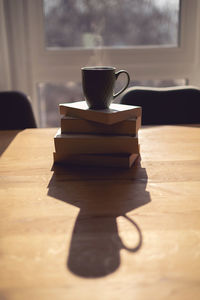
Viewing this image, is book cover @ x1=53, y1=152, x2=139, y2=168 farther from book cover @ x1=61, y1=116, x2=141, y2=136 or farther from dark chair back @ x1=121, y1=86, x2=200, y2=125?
dark chair back @ x1=121, y1=86, x2=200, y2=125

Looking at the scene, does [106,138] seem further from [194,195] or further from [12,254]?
[12,254]

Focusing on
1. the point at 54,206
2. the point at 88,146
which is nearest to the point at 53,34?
the point at 88,146

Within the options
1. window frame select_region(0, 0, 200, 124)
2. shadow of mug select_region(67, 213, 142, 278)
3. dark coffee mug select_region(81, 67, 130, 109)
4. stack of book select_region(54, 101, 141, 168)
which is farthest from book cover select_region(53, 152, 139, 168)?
window frame select_region(0, 0, 200, 124)

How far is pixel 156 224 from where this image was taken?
0.57 meters

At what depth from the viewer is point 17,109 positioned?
1553mm

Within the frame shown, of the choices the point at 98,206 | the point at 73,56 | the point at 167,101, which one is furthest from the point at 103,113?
the point at 73,56

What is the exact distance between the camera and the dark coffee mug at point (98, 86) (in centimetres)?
84

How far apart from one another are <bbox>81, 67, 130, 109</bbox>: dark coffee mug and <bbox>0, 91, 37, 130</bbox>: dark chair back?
0.74 meters

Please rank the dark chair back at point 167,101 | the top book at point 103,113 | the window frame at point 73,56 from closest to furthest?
the top book at point 103,113
the dark chair back at point 167,101
the window frame at point 73,56

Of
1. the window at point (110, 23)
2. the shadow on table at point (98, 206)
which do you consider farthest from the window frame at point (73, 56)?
the shadow on table at point (98, 206)

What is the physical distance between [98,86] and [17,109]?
31.3 inches

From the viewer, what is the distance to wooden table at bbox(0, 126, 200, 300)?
43cm

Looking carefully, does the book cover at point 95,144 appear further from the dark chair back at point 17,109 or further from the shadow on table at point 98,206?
the dark chair back at point 17,109

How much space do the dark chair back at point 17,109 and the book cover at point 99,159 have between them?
2.42 feet
